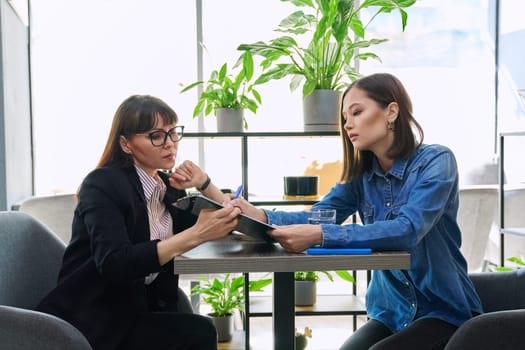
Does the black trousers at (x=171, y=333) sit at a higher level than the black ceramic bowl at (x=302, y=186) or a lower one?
lower

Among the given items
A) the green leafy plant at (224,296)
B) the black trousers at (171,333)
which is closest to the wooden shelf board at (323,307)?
the green leafy plant at (224,296)

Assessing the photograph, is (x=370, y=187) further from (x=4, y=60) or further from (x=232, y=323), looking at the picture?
(x=4, y=60)

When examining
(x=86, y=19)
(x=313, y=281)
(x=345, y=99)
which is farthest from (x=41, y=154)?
(x=345, y=99)

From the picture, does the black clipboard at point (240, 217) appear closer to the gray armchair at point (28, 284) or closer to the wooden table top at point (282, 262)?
the wooden table top at point (282, 262)

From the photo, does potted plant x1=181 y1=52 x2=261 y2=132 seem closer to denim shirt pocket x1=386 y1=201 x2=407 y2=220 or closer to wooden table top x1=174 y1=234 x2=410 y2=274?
denim shirt pocket x1=386 y1=201 x2=407 y2=220

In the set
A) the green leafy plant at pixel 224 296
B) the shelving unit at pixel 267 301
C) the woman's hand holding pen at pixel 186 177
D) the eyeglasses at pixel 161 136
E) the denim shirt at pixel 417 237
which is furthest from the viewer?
the green leafy plant at pixel 224 296

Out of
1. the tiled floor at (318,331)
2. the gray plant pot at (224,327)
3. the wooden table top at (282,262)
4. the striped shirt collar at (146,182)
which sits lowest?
the tiled floor at (318,331)

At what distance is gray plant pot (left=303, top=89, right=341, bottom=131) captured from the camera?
2.75 m

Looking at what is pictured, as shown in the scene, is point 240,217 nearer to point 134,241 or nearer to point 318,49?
point 134,241

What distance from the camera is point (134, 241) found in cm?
182

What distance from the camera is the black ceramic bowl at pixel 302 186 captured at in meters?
2.88

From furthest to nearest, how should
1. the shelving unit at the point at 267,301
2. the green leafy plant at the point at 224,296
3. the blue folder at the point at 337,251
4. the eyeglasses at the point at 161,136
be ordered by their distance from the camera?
1. the green leafy plant at the point at 224,296
2. the shelving unit at the point at 267,301
3. the eyeglasses at the point at 161,136
4. the blue folder at the point at 337,251

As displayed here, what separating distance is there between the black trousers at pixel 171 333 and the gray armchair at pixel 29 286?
0.20 metres

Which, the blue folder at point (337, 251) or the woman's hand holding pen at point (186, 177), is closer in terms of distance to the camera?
the blue folder at point (337, 251)
